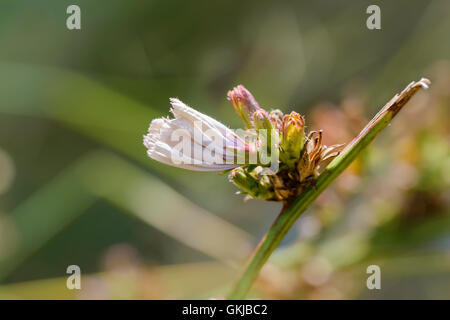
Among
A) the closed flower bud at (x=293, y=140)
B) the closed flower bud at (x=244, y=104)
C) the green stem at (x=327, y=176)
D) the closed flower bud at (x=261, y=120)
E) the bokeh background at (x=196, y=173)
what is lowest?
the green stem at (x=327, y=176)

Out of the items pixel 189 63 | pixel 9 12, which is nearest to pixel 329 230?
pixel 189 63

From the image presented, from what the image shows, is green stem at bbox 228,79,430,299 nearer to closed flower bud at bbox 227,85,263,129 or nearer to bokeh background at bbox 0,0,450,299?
closed flower bud at bbox 227,85,263,129

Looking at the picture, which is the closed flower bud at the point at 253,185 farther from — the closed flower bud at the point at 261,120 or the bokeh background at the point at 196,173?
the bokeh background at the point at 196,173

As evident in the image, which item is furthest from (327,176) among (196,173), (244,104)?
(196,173)

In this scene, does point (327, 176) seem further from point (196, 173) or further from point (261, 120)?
point (196, 173)

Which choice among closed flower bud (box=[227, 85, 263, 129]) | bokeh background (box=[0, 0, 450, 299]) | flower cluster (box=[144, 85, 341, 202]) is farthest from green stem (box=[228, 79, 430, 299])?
bokeh background (box=[0, 0, 450, 299])

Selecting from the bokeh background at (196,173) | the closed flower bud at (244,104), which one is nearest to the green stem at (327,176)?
the closed flower bud at (244,104)
